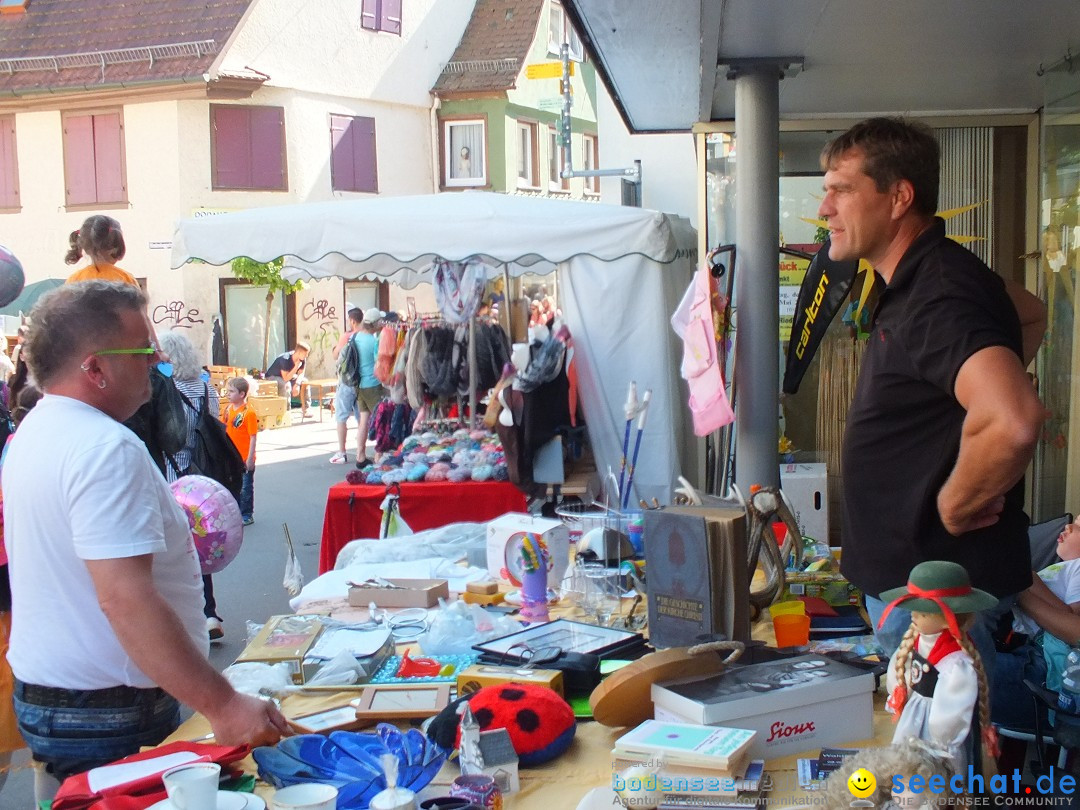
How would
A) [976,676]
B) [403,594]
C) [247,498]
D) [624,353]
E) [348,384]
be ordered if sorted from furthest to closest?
[348,384] → [247,498] → [624,353] → [403,594] → [976,676]

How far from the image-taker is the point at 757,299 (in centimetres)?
520

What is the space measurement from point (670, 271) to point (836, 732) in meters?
5.75

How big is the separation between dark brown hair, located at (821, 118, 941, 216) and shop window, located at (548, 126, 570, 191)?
22563 mm

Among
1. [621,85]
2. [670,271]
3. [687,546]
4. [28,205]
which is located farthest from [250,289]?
[687,546]

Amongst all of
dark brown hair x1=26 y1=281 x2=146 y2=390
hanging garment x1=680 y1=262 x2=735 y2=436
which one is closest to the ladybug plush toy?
dark brown hair x1=26 y1=281 x2=146 y2=390

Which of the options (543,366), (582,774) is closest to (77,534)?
(582,774)

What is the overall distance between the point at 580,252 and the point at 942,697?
5210mm

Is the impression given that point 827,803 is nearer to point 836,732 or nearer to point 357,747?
point 836,732

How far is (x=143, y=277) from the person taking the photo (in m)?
19.8

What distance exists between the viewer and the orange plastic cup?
104 inches

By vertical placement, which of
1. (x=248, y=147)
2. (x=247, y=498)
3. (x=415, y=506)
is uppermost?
(x=248, y=147)

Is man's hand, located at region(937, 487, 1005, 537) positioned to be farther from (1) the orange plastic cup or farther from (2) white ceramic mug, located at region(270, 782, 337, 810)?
(2) white ceramic mug, located at region(270, 782, 337, 810)

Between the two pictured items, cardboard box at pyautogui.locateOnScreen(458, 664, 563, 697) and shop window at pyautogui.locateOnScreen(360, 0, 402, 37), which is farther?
shop window at pyautogui.locateOnScreen(360, 0, 402, 37)

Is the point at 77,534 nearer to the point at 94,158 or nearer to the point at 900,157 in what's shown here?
the point at 900,157
